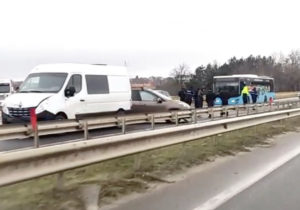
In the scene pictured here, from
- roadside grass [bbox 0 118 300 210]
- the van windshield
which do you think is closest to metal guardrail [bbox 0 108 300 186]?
roadside grass [bbox 0 118 300 210]

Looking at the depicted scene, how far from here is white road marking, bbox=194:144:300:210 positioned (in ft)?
21.0

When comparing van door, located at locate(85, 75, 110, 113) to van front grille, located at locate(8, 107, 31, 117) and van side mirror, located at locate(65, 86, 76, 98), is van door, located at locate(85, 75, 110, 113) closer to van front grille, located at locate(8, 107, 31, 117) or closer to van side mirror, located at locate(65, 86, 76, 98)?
van side mirror, located at locate(65, 86, 76, 98)

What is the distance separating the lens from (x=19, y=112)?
1546 centimetres

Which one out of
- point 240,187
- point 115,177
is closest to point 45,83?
point 115,177

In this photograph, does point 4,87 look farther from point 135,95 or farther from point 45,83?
point 45,83

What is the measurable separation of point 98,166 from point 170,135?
1357 mm

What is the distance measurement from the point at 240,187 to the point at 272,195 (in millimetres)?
660

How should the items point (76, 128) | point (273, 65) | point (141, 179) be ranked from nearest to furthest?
1. point (141, 179)
2. point (76, 128)
3. point (273, 65)

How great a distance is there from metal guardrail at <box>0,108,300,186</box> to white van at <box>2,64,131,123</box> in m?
6.75

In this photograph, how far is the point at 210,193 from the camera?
7.08 m

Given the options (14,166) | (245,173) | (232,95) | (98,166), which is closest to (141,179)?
(98,166)

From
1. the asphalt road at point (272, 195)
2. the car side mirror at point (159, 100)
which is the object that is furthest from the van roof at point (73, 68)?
the asphalt road at point (272, 195)

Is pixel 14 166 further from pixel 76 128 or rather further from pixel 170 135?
pixel 76 128

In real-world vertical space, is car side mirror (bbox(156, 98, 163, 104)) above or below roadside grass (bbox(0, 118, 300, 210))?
above
